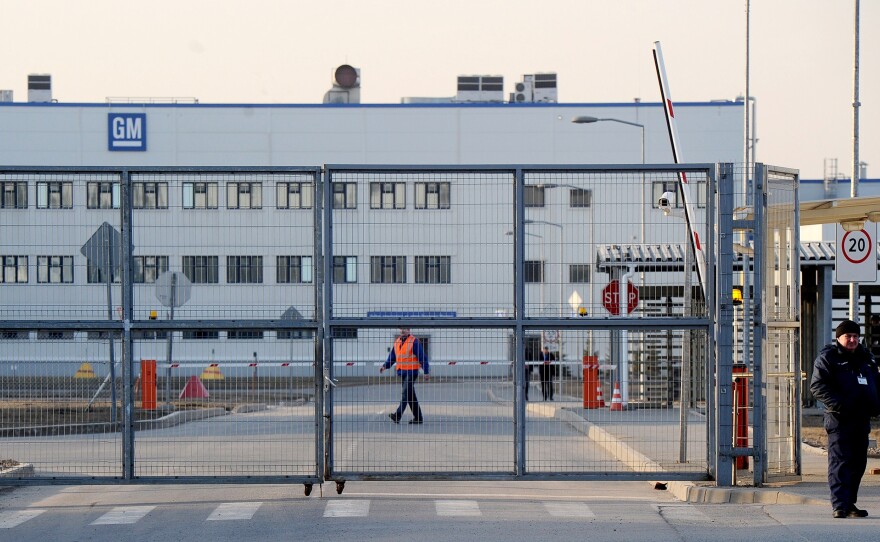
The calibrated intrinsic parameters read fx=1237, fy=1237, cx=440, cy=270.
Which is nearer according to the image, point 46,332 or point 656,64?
point 46,332

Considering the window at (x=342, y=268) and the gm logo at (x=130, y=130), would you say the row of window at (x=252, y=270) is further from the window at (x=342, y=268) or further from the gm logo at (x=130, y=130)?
the gm logo at (x=130, y=130)

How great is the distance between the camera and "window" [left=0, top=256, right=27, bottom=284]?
11.1 metres

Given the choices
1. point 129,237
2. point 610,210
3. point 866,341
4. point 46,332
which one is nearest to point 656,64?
point 610,210

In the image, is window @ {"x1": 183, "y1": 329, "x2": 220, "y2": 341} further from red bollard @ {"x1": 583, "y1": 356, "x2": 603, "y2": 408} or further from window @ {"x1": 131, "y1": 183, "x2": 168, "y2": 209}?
red bollard @ {"x1": 583, "y1": 356, "x2": 603, "y2": 408}

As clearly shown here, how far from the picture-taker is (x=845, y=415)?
10.0 m

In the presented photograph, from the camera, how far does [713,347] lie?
11.2 meters

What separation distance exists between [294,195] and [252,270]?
32.0 inches

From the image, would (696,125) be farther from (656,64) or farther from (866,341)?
(656,64)

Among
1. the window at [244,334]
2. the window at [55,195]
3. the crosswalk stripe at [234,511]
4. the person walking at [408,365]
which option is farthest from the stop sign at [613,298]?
the window at [55,195]

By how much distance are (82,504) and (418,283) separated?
3789mm

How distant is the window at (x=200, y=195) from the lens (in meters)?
10.8

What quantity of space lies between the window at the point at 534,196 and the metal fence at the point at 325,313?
0.03 m

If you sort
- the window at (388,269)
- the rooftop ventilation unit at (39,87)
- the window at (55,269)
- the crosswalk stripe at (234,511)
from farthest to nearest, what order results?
1. the rooftop ventilation unit at (39,87)
2. the window at (55,269)
3. the window at (388,269)
4. the crosswalk stripe at (234,511)

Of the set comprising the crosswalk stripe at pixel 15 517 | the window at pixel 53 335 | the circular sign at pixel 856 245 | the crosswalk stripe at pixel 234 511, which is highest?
the circular sign at pixel 856 245
